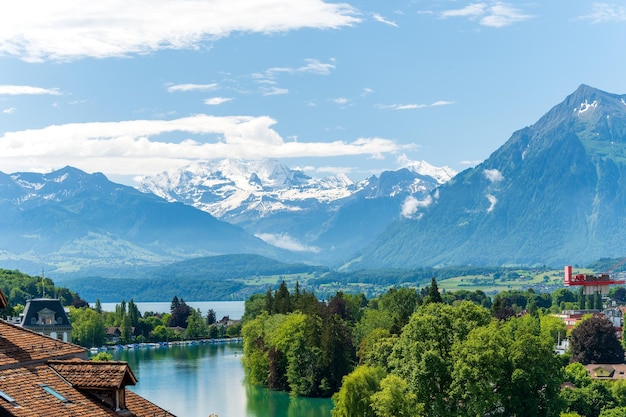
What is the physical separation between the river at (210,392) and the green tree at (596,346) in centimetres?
3259

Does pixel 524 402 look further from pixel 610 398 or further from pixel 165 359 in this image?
pixel 165 359

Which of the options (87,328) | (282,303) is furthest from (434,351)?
(87,328)

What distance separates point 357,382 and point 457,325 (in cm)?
1979

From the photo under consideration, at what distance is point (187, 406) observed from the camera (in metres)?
98.8

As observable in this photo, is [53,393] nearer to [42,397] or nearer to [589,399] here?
[42,397]

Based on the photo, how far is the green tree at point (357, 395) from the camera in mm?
74875

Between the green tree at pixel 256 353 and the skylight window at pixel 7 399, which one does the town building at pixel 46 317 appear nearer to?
the green tree at pixel 256 353

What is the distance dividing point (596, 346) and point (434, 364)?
71325 millimetres

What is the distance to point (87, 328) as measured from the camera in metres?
187

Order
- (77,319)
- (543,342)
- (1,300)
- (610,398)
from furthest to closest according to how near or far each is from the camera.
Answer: (77,319) < (610,398) < (543,342) < (1,300)

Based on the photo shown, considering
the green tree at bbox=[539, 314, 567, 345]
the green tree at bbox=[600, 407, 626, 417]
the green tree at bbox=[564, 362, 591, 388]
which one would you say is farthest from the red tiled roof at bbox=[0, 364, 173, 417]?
the green tree at bbox=[539, 314, 567, 345]

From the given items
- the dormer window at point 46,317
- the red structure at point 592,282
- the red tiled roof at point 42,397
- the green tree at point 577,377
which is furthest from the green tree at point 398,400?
the dormer window at point 46,317

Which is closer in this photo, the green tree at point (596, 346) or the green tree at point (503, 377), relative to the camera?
the green tree at point (503, 377)

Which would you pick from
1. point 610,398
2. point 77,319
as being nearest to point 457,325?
point 610,398
